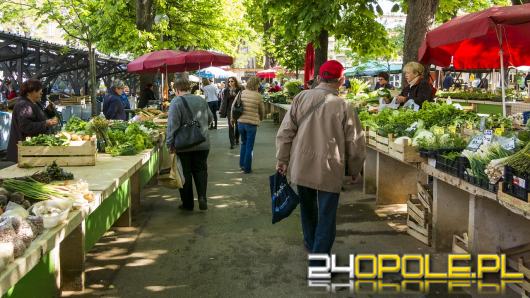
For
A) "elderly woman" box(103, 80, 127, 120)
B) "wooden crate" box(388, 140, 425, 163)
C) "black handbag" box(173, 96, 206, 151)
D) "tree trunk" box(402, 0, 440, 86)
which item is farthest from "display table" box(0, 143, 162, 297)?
"tree trunk" box(402, 0, 440, 86)

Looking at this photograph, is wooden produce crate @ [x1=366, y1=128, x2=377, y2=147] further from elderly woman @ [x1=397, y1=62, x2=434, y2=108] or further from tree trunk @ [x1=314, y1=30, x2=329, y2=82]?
tree trunk @ [x1=314, y1=30, x2=329, y2=82]

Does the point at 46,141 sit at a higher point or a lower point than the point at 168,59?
lower

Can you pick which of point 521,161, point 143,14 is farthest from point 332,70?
point 143,14

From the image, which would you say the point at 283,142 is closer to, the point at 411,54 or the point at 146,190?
the point at 146,190

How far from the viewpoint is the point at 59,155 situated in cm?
608

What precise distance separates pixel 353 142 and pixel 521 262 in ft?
5.50

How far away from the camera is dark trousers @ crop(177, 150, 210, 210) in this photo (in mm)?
7418

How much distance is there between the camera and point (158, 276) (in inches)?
200

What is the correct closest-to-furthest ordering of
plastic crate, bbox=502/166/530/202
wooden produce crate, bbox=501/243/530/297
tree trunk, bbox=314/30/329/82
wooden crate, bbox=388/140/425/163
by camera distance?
plastic crate, bbox=502/166/530/202, wooden produce crate, bbox=501/243/530/297, wooden crate, bbox=388/140/425/163, tree trunk, bbox=314/30/329/82

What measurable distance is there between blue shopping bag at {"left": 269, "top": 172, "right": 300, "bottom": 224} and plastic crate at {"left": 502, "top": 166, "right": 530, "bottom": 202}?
6.32 feet

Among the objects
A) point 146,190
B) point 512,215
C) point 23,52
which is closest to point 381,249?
point 512,215

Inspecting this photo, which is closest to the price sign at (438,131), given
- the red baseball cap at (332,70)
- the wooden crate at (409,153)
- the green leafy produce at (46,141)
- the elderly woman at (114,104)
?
the wooden crate at (409,153)

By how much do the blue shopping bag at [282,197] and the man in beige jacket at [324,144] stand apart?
0.50m

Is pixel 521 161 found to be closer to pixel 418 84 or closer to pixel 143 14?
pixel 418 84
